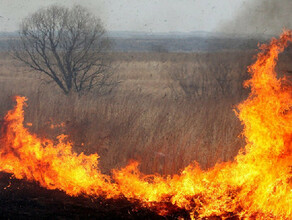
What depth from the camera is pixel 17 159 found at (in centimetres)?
601

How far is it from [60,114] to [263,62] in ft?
17.3

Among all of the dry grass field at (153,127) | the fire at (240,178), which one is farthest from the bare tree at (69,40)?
the fire at (240,178)

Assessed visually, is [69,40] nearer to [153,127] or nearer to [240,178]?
[153,127]

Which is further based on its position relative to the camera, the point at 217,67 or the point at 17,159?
the point at 217,67

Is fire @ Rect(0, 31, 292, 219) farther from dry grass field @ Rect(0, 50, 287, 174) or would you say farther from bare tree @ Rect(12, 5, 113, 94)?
bare tree @ Rect(12, 5, 113, 94)

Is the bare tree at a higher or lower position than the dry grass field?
higher

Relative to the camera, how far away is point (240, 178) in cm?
528

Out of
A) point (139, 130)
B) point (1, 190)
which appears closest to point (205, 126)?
point (139, 130)

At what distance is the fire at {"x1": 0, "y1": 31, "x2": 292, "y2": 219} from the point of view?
480 cm

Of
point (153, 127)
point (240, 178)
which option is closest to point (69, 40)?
point (153, 127)

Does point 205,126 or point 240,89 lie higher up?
point 240,89

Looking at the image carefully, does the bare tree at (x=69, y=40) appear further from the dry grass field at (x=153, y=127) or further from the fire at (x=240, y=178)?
the fire at (x=240, y=178)

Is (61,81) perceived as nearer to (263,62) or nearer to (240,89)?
(240,89)

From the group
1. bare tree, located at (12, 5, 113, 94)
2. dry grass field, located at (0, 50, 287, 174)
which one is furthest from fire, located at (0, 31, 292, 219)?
bare tree, located at (12, 5, 113, 94)
